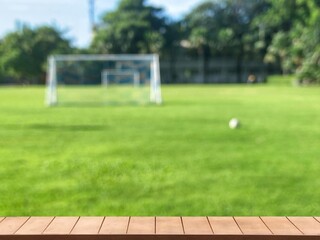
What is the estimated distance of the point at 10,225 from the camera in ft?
11.0

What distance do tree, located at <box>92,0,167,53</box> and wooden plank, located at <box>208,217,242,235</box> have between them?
231ft

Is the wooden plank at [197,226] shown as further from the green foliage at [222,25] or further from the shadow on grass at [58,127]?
the green foliage at [222,25]

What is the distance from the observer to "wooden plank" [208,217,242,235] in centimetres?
318

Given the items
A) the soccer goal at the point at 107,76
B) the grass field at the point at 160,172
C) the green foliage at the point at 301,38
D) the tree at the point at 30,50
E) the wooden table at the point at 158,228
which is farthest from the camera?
the tree at the point at 30,50

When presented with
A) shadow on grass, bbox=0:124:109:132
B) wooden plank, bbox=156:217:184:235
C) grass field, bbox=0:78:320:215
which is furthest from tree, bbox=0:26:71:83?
wooden plank, bbox=156:217:184:235

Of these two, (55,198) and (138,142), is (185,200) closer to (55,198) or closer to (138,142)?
(55,198)

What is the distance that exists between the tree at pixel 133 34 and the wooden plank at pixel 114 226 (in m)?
70.5

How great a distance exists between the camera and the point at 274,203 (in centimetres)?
523

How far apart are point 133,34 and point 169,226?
2818 inches

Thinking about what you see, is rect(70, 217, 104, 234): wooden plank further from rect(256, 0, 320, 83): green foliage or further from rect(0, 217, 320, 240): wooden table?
rect(256, 0, 320, 83): green foliage

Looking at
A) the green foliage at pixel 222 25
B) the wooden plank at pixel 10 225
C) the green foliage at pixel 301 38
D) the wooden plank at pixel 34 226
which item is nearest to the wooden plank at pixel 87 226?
the wooden plank at pixel 34 226

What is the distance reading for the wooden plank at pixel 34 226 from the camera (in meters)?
3.18

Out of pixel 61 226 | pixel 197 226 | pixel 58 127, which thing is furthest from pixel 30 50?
pixel 197 226

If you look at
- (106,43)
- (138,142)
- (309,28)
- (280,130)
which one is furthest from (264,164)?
(106,43)
